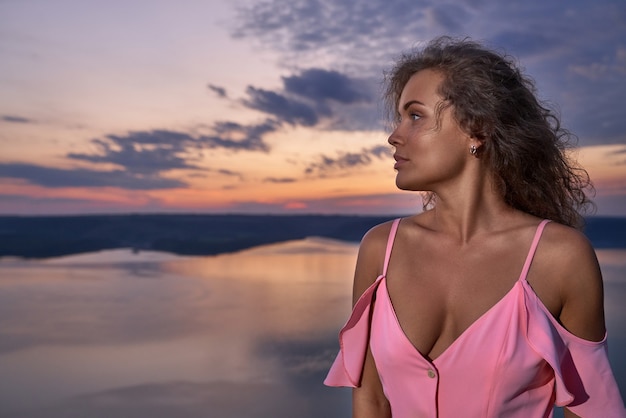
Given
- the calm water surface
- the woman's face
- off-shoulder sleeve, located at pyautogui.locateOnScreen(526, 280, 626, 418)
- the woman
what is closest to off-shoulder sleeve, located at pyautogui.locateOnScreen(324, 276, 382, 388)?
the woman

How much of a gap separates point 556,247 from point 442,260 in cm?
29

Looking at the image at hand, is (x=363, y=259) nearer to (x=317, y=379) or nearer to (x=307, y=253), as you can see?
(x=317, y=379)

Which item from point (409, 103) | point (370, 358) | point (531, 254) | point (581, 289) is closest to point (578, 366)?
point (581, 289)

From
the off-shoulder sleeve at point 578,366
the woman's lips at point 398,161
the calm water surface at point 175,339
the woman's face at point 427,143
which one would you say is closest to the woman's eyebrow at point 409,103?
the woman's face at point 427,143

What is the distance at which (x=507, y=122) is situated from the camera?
5.63 ft

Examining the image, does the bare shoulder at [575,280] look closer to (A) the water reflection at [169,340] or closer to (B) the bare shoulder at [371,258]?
(B) the bare shoulder at [371,258]

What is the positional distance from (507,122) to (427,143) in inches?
9.9

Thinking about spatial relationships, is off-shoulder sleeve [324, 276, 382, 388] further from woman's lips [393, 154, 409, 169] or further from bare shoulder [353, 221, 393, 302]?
woman's lips [393, 154, 409, 169]

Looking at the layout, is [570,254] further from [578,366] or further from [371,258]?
[371,258]

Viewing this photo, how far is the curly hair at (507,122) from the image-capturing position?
5.44ft

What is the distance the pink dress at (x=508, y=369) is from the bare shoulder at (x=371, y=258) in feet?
0.48

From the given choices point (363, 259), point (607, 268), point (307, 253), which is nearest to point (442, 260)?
point (363, 259)

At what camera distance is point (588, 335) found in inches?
62.0

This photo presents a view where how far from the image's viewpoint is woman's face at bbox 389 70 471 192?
1.64 meters
